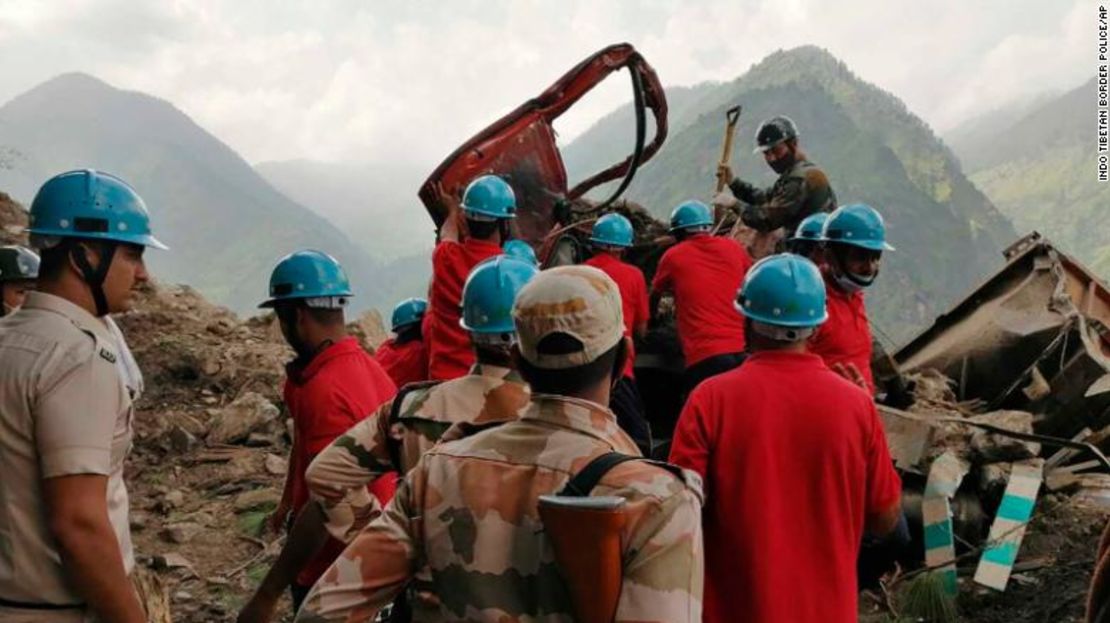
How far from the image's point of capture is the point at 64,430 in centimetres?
173

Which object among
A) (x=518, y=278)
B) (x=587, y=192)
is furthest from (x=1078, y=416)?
(x=518, y=278)

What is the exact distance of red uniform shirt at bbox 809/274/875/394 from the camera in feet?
10.3

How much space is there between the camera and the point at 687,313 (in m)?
4.66

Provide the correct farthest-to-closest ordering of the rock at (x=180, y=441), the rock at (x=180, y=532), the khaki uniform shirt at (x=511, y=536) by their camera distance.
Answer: the rock at (x=180, y=441)
the rock at (x=180, y=532)
the khaki uniform shirt at (x=511, y=536)

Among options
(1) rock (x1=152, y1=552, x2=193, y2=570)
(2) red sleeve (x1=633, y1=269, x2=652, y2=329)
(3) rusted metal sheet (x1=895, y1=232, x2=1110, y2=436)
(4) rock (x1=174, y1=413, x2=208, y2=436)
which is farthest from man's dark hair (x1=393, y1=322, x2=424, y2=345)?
(3) rusted metal sheet (x1=895, y1=232, x2=1110, y2=436)

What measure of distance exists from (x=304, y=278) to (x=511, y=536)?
160 centimetres

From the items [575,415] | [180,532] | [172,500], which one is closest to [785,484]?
[575,415]

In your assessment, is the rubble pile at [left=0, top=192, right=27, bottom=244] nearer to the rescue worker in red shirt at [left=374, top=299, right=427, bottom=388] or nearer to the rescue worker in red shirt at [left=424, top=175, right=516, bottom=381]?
the rescue worker in red shirt at [left=374, top=299, right=427, bottom=388]

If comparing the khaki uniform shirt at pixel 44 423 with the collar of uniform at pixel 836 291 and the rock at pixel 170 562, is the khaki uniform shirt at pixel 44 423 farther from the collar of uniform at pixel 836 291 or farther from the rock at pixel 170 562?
the rock at pixel 170 562

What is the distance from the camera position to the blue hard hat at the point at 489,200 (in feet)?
13.1

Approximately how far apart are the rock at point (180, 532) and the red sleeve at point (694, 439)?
4.49 metres

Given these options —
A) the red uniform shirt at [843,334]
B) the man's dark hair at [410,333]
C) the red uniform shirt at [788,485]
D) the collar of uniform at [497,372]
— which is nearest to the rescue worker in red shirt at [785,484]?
the red uniform shirt at [788,485]

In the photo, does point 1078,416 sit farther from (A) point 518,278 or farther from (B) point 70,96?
(B) point 70,96

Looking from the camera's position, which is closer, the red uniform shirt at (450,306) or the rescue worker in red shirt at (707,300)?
the red uniform shirt at (450,306)
